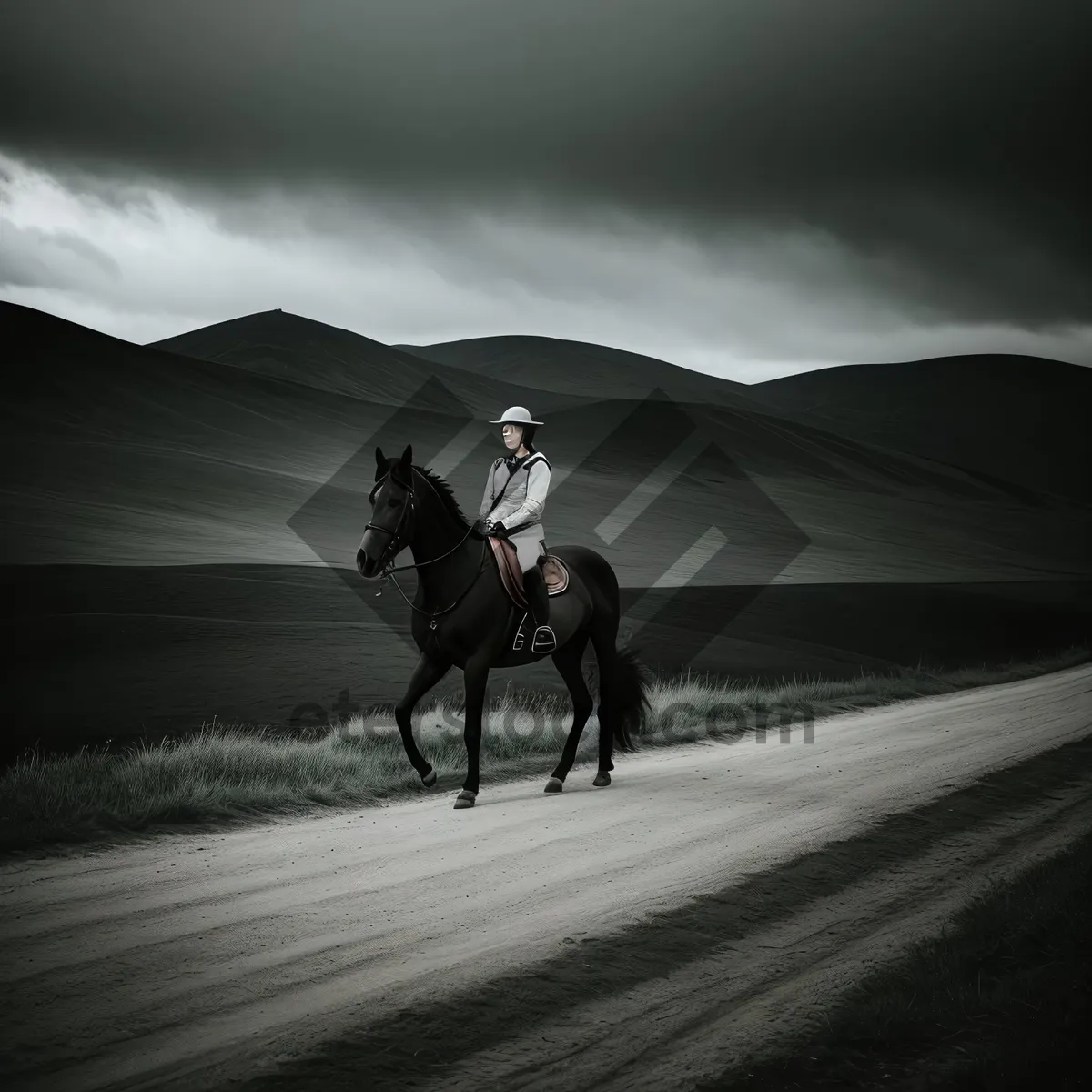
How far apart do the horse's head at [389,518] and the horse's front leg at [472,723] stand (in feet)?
4.15

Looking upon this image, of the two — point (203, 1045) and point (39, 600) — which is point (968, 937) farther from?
point (39, 600)

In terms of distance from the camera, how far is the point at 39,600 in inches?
935

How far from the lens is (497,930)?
221 inches

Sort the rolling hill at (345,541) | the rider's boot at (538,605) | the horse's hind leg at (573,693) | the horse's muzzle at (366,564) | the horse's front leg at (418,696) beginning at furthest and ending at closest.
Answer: the rolling hill at (345,541)
the horse's hind leg at (573,693)
the rider's boot at (538,605)
the horse's front leg at (418,696)
the horse's muzzle at (366,564)

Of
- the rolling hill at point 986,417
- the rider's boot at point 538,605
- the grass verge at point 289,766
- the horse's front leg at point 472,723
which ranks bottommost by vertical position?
the grass verge at point 289,766

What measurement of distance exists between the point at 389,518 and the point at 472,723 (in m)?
1.97

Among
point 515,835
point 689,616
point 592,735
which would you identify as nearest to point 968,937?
point 515,835

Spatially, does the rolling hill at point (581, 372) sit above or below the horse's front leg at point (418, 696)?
above

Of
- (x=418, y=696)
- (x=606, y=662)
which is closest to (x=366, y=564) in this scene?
(x=418, y=696)

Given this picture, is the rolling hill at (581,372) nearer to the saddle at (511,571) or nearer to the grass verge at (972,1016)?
the saddle at (511,571)

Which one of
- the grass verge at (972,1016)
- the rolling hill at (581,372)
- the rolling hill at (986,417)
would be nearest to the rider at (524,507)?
the grass verge at (972,1016)

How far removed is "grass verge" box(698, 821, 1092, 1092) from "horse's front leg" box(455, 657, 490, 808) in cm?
407

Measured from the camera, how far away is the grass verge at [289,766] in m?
7.57

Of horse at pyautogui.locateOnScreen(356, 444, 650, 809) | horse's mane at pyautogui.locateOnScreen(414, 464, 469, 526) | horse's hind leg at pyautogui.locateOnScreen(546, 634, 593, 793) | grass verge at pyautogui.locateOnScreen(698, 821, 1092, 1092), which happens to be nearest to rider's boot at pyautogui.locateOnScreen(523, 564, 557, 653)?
horse at pyautogui.locateOnScreen(356, 444, 650, 809)
